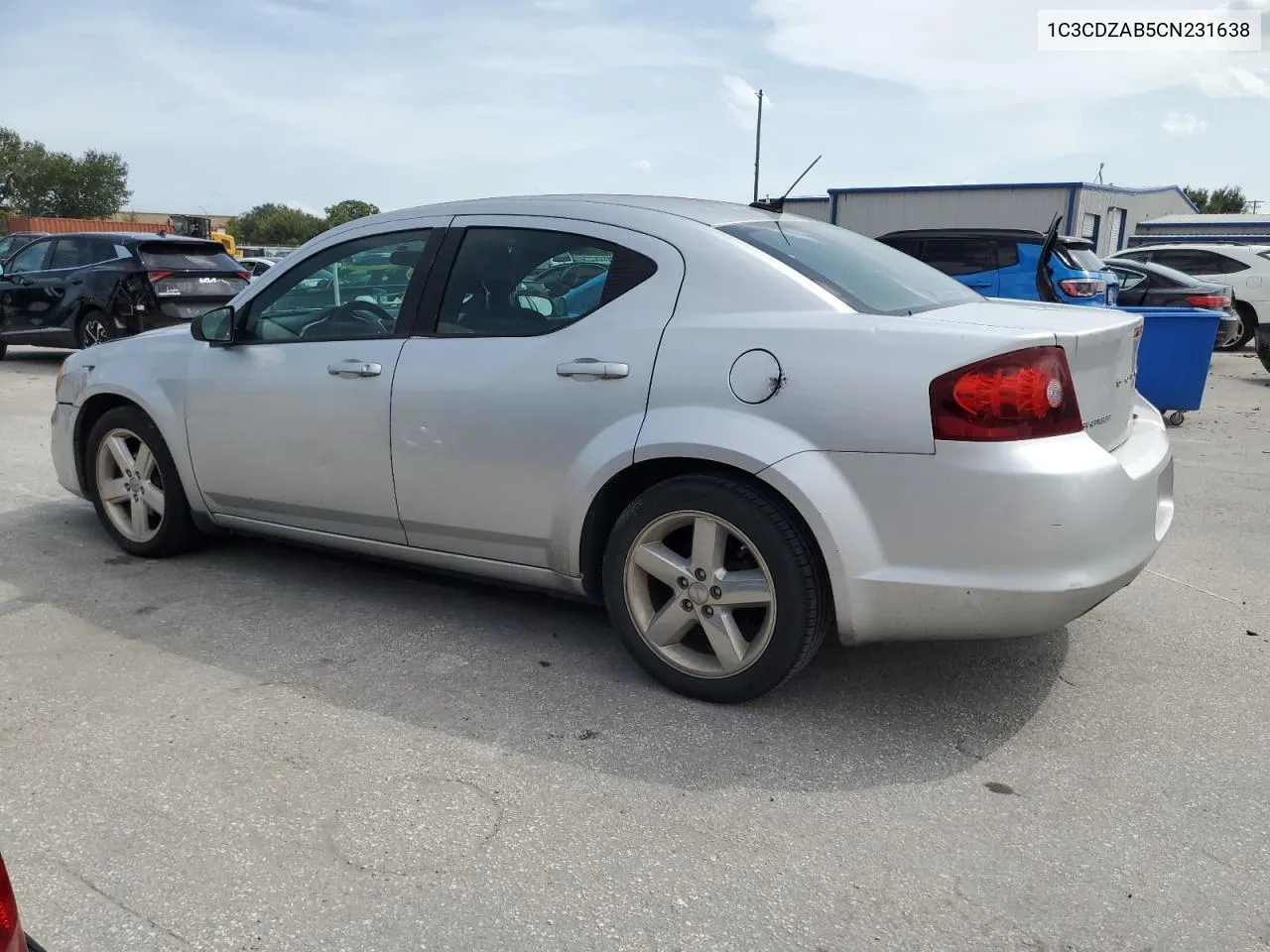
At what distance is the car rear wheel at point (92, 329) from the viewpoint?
1190 cm

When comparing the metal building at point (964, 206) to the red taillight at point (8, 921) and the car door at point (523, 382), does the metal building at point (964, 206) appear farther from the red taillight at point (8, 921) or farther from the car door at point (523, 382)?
the red taillight at point (8, 921)

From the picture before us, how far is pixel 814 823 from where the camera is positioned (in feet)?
8.71

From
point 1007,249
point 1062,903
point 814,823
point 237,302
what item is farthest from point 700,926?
point 1007,249

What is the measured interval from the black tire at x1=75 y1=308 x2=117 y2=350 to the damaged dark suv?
0.01m

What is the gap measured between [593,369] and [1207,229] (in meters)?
42.4

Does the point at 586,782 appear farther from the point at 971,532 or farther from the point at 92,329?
the point at 92,329

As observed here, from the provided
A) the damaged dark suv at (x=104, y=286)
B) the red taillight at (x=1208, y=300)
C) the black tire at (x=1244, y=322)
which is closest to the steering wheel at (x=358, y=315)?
the damaged dark suv at (x=104, y=286)

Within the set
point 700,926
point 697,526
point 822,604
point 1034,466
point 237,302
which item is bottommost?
point 700,926

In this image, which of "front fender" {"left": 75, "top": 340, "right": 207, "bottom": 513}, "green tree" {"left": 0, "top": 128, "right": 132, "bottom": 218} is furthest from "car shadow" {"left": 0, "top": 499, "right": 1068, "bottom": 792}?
"green tree" {"left": 0, "top": 128, "right": 132, "bottom": 218}

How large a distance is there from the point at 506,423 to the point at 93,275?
34.0 feet

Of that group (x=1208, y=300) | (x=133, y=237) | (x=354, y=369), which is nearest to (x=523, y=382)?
(x=354, y=369)

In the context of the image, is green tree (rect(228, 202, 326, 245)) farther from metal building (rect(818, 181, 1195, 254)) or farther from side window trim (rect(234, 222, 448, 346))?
side window trim (rect(234, 222, 448, 346))

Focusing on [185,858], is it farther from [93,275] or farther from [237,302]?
[93,275]

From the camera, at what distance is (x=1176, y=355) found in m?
8.80
